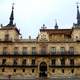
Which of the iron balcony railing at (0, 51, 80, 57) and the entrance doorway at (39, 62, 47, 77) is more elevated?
the iron balcony railing at (0, 51, 80, 57)

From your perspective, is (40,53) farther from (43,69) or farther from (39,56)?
(43,69)

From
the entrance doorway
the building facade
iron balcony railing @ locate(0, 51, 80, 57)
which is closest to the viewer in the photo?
the building facade

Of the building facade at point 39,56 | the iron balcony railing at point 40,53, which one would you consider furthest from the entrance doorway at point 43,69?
the iron balcony railing at point 40,53

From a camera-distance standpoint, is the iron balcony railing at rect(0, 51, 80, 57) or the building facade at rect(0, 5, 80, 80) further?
the iron balcony railing at rect(0, 51, 80, 57)

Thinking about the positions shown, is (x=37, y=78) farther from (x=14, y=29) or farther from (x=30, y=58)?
(x=14, y=29)

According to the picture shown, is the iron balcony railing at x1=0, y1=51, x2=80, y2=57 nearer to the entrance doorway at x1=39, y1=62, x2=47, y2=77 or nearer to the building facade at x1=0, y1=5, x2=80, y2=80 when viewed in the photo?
the building facade at x1=0, y1=5, x2=80, y2=80

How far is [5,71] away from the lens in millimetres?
65438

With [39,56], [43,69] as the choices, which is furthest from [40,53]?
[43,69]

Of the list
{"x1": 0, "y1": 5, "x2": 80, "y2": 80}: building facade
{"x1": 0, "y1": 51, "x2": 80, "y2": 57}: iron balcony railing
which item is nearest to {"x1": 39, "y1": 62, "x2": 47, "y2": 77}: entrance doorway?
{"x1": 0, "y1": 5, "x2": 80, "y2": 80}: building facade

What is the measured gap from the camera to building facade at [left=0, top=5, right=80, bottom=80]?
213 feet

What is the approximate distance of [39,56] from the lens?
66.9 meters

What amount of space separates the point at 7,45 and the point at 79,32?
22.1m

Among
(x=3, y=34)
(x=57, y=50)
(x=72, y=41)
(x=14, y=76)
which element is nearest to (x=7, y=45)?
(x=3, y=34)

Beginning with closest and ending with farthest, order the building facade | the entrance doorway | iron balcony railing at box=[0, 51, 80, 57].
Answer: the building facade → the entrance doorway → iron balcony railing at box=[0, 51, 80, 57]
